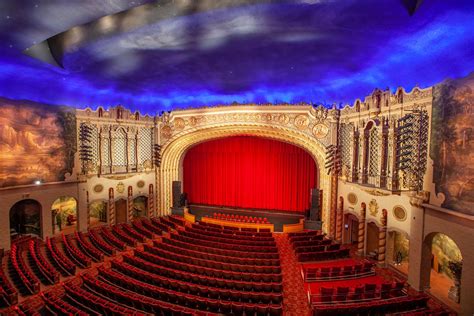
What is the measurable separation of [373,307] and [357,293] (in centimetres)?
92

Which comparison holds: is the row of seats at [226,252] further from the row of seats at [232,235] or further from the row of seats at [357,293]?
the row of seats at [357,293]

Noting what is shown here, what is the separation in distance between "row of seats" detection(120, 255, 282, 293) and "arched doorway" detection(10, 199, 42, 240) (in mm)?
8179

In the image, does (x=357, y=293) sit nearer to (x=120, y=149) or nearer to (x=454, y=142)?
(x=454, y=142)

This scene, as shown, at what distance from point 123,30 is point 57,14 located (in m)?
1.96

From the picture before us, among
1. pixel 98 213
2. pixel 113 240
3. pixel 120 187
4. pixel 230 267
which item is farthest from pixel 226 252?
pixel 98 213

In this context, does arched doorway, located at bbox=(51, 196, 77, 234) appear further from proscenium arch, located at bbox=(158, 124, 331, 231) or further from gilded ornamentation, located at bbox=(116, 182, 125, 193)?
proscenium arch, located at bbox=(158, 124, 331, 231)

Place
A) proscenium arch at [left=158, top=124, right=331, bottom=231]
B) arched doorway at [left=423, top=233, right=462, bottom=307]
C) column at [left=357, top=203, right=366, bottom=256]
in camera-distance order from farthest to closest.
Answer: proscenium arch at [left=158, top=124, right=331, bottom=231] → column at [left=357, top=203, right=366, bottom=256] → arched doorway at [left=423, top=233, right=462, bottom=307]

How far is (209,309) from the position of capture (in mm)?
7750

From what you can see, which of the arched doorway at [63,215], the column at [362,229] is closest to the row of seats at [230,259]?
the column at [362,229]

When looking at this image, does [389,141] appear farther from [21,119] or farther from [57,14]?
[21,119]

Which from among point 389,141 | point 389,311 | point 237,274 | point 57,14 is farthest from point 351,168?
point 57,14

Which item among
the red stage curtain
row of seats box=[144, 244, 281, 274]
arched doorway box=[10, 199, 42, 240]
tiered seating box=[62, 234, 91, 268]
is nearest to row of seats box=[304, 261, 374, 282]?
row of seats box=[144, 244, 281, 274]

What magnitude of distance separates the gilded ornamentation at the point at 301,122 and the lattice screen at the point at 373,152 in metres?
4.33

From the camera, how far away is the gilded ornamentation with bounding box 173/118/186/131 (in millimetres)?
18562
